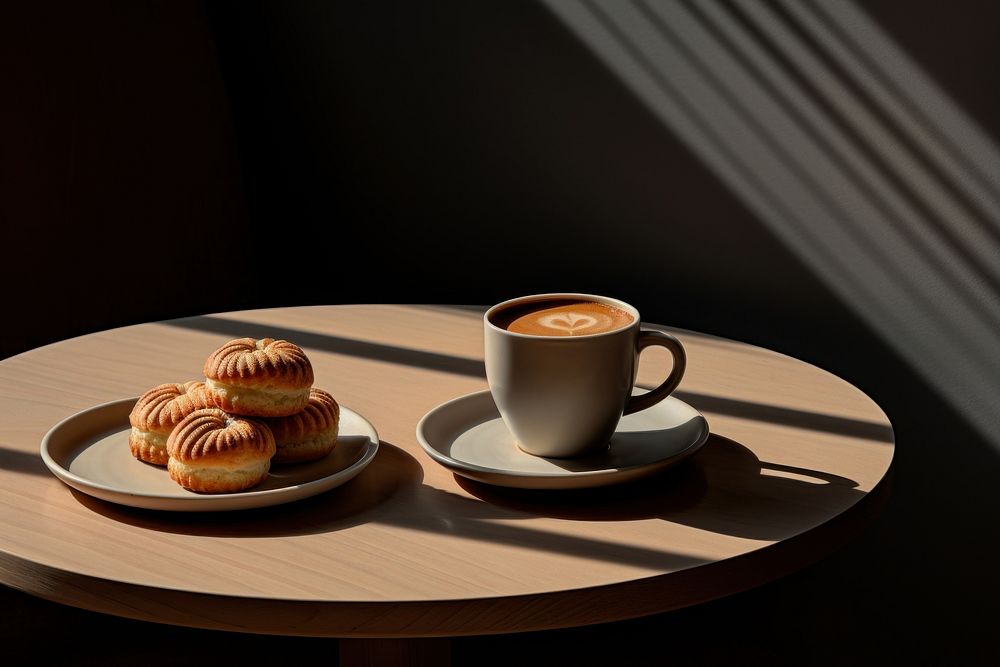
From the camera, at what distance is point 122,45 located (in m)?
1.85

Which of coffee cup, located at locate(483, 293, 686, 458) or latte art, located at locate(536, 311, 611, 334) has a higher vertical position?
latte art, located at locate(536, 311, 611, 334)

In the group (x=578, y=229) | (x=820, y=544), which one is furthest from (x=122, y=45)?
(x=820, y=544)

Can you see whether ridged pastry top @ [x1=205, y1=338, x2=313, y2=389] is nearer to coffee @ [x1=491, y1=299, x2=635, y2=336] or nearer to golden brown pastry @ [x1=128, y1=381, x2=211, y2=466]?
golden brown pastry @ [x1=128, y1=381, x2=211, y2=466]

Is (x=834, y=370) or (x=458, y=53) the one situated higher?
(x=458, y=53)

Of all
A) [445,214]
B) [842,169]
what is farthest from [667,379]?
[445,214]

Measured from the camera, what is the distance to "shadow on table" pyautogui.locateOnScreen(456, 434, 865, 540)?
739 mm

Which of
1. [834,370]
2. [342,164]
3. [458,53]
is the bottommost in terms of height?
[834,370]

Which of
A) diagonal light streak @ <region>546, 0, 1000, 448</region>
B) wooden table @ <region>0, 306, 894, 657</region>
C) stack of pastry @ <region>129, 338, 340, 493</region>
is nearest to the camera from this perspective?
wooden table @ <region>0, 306, 894, 657</region>

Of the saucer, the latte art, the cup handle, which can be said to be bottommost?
the saucer

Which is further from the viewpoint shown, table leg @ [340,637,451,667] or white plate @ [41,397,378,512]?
table leg @ [340,637,451,667]

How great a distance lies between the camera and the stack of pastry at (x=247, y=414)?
29.8 inches

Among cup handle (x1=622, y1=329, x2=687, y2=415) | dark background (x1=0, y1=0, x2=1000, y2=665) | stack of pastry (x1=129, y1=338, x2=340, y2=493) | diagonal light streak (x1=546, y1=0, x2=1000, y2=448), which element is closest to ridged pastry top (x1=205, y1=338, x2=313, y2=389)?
stack of pastry (x1=129, y1=338, x2=340, y2=493)

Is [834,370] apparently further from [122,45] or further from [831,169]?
[122,45]

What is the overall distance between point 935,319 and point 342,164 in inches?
46.5
